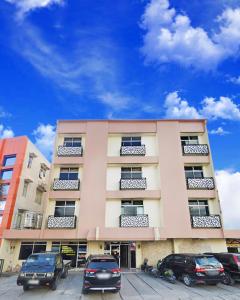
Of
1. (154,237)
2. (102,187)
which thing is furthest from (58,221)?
(154,237)

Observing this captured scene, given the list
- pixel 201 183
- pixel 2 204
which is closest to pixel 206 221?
pixel 201 183

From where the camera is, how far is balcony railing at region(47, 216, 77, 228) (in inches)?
714

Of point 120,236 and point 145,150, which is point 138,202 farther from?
point 145,150

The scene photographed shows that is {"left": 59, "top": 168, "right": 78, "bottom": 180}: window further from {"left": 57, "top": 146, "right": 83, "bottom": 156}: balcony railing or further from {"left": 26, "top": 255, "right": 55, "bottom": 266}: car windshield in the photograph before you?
{"left": 26, "top": 255, "right": 55, "bottom": 266}: car windshield

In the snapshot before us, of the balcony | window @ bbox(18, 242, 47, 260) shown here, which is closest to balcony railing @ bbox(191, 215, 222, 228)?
the balcony

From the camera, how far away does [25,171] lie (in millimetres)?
22047

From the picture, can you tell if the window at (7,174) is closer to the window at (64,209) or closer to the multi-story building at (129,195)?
the multi-story building at (129,195)

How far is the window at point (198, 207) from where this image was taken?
1941 cm

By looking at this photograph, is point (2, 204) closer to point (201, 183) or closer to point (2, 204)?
point (2, 204)

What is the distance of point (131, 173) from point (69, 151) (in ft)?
20.8

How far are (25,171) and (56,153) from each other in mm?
3855

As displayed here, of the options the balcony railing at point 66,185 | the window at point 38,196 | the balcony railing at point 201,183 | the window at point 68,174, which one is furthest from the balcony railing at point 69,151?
the balcony railing at point 201,183

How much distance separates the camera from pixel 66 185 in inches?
781

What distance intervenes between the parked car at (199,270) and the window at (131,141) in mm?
12096
